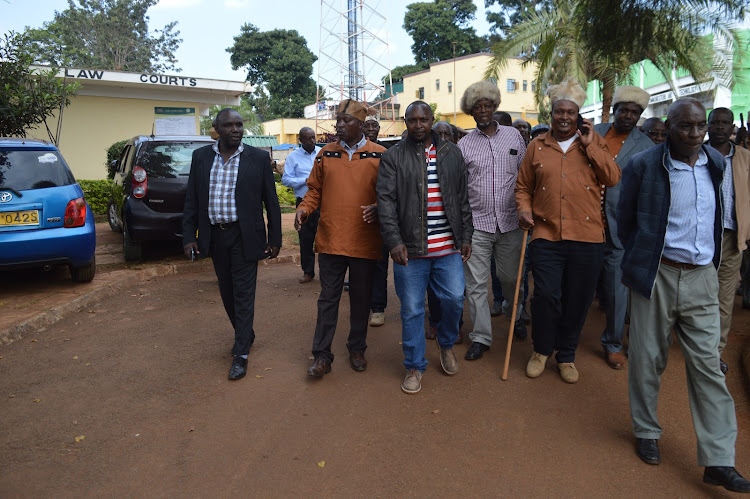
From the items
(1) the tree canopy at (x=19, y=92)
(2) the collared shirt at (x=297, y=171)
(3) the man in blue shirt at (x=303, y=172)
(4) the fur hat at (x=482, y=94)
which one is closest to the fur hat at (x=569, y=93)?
(4) the fur hat at (x=482, y=94)

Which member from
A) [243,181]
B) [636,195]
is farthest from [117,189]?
[636,195]

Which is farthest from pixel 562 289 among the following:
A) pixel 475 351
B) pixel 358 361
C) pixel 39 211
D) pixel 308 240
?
pixel 39 211

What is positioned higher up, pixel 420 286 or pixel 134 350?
pixel 420 286

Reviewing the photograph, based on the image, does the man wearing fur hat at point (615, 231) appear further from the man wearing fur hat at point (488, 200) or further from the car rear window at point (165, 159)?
the car rear window at point (165, 159)

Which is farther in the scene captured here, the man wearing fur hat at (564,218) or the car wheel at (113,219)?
the car wheel at (113,219)

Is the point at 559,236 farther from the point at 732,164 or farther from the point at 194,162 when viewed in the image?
the point at 194,162

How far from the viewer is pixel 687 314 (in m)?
3.14

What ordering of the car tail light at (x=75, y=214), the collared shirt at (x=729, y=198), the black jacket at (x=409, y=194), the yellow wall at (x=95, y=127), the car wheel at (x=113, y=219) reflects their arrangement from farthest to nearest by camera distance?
1. the yellow wall at (x=95, y=127)
2. the car wheel at (x=113, y=219)
3. the car tail light at (x=75, y=214)
4. the black jacket at (x=409, y=194)
5. the collared shirt at (x=729, y=198)

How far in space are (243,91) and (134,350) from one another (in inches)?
612

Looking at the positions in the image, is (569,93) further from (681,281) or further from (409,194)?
(681,281)

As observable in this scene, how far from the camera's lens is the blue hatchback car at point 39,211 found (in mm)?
6113

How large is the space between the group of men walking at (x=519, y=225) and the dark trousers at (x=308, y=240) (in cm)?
230

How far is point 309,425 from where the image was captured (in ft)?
12.2

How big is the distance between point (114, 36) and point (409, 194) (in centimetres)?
4521
